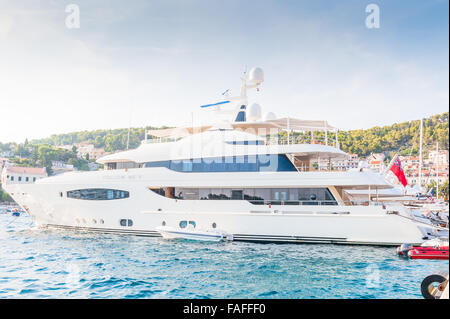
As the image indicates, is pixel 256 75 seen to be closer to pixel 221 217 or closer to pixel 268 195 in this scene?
pixel 268 195

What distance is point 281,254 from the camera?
9.16m

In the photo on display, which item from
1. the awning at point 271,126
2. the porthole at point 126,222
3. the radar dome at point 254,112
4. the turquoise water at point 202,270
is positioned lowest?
the turquoise water at point 202,270

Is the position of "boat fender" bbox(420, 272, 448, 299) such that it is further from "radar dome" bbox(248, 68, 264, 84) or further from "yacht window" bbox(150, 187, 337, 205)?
"radar dome" bbox(248, 68, 264, 84)

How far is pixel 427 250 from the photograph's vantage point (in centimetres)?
883

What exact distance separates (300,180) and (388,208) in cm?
302

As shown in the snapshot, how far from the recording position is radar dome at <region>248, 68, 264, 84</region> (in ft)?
51.6

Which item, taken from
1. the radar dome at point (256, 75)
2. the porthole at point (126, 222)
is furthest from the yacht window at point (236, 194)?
the radar dome at point (256, 75)

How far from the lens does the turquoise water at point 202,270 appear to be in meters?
6.11

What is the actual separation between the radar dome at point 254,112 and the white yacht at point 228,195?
4.74 ft

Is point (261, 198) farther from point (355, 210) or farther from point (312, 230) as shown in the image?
point (355, 210)

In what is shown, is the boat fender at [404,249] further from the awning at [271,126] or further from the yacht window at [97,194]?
the yacht window at [97,194]

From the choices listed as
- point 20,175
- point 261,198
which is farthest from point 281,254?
point 20,175

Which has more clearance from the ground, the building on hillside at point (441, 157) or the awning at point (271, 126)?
the awning at point (271, 126)

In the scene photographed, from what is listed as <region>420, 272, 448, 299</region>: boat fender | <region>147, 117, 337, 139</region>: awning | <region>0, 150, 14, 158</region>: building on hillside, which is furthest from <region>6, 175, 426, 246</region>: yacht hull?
<region>0, 150, 14, 158</region>: building on hillside
